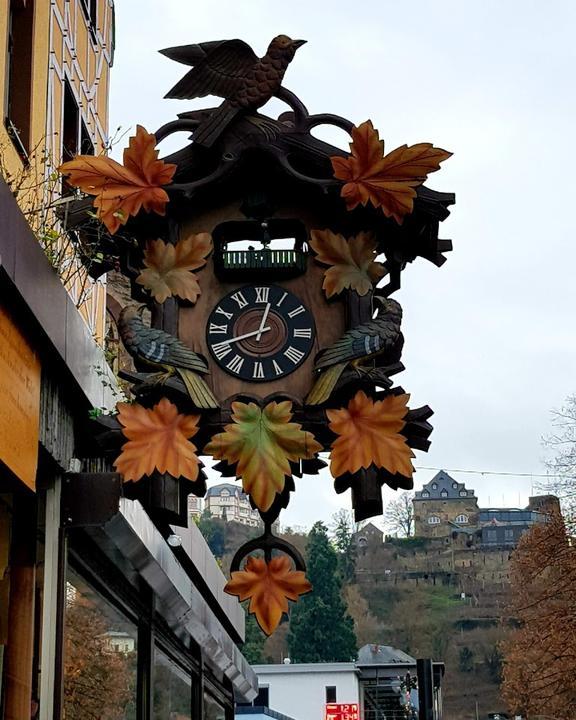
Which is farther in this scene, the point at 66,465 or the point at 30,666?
the point at 66,465

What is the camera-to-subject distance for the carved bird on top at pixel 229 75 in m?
7.57

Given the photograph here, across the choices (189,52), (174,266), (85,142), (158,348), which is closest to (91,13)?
(85,142)

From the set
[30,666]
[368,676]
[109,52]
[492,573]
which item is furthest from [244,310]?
[492,573]

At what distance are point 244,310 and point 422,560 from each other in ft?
476

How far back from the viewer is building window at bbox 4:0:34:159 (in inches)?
543

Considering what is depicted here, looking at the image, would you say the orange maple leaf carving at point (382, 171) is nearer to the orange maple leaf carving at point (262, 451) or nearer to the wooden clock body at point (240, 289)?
the wooden clock body at point (240, 289)

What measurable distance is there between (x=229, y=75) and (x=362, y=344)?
175cm

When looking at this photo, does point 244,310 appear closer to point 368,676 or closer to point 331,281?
point 331,281

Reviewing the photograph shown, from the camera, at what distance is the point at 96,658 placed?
920 centimetres

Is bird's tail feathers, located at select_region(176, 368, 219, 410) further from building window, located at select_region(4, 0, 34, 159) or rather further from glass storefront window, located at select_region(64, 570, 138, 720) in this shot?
building window, located at select_region(4, 0, 34, 159)

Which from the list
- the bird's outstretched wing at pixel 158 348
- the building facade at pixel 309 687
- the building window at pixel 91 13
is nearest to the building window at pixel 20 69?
the building window at pixel 91 13

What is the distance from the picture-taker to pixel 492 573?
148500 mm

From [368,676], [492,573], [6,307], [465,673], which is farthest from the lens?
[492,573]

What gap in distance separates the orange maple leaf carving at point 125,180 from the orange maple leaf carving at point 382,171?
0.93m
